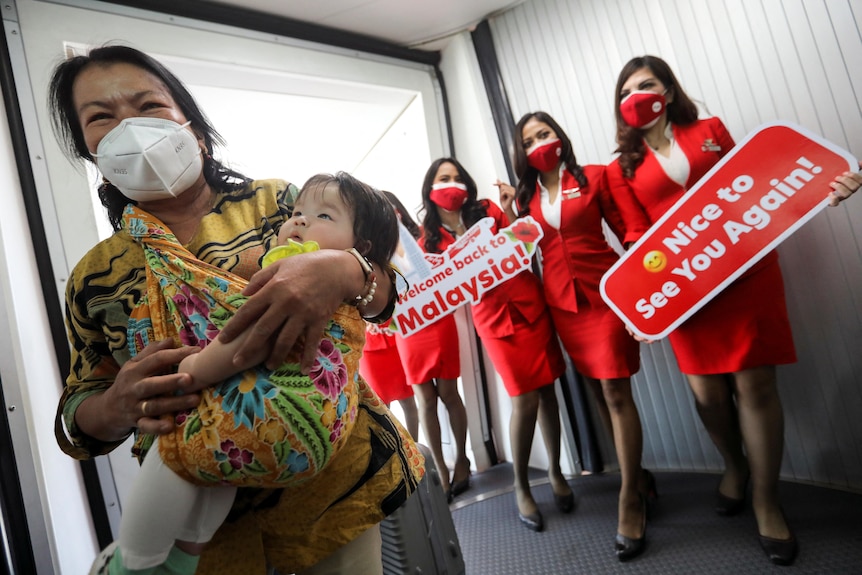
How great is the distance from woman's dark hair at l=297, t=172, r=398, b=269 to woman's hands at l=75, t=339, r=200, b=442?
0.35 m

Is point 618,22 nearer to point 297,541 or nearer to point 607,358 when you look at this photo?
point 607,358

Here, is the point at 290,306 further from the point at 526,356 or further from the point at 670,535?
the point at 670,535

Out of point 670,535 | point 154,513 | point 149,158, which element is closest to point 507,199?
point 670,535

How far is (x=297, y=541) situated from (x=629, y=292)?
4.41 ft

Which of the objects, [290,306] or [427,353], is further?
[427,353]

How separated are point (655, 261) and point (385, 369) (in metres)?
1.58

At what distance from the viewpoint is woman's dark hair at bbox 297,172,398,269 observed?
0.85 meters

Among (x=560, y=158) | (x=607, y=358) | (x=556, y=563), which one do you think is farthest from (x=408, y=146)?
(x=556, y=563)

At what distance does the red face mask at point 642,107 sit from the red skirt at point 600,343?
719mm

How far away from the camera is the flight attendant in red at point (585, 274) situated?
179cm

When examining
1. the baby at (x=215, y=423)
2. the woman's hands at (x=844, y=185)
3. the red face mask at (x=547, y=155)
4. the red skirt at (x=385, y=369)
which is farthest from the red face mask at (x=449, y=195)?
the baby at (x=215, y=423)

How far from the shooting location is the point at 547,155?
196 cm

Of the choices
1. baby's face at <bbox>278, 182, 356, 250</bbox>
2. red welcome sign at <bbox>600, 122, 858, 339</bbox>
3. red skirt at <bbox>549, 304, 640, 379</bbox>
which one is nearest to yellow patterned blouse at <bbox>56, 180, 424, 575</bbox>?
baby's face at <bbox>278, 182, 356, 250</bbox>

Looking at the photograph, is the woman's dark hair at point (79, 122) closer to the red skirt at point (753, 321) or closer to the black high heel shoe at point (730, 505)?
the red skirt at point (753, 321)
